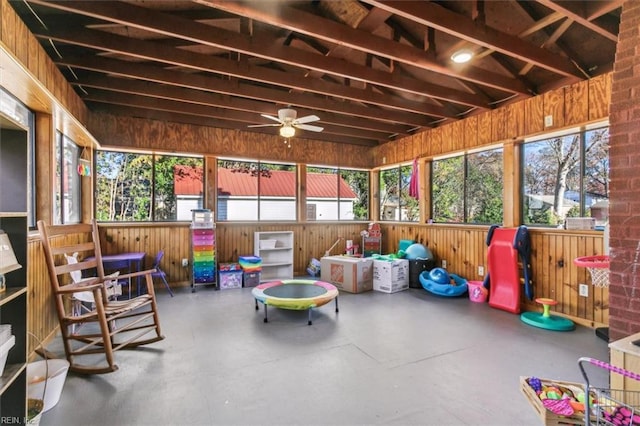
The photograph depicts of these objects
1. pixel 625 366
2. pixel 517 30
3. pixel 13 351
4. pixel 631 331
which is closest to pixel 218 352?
pixel 13 351

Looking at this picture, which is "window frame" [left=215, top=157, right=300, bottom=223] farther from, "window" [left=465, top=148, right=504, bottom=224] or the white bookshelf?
"window" [left=465, top=148, right=504, bottom=224]

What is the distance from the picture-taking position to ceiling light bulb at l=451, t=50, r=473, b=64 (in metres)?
3.26

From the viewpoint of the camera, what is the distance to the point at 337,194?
7.69m

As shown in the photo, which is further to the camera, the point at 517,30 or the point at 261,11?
the point at 517,30

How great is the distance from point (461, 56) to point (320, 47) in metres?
1.73

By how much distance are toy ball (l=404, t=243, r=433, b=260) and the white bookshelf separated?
8.19 feet

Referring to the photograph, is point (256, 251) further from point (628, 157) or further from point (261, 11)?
point (628, 157)

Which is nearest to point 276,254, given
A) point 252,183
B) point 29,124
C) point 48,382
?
point 252,183

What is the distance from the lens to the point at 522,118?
459cm

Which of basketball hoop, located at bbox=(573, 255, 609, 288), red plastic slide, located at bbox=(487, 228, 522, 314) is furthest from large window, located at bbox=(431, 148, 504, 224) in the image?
basketball hoop, located at bbox=(573, 255, 609, 288)

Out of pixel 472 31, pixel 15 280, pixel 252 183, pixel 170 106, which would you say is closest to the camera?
pixel 15 280

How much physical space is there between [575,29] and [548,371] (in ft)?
12.2

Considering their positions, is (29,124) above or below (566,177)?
above

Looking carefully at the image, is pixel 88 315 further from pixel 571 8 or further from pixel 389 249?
pixel 389 249
